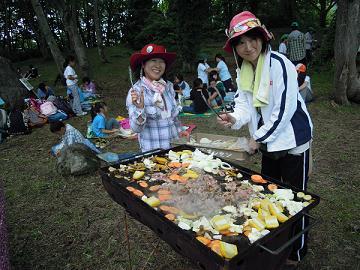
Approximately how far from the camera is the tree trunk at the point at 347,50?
7.54m

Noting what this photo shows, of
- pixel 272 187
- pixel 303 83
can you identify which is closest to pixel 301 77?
pixel 303 83

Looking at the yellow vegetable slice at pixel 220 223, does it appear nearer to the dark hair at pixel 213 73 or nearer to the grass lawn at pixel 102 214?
the grass lawn at pixel 102 214

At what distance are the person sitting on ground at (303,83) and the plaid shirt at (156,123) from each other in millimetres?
5486

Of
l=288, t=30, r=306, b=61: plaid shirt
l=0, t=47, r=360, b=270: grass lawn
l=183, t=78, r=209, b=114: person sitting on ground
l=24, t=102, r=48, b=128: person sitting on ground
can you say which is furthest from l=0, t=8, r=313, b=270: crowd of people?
l=288, t=30, r=306, b=61: plaid shirt

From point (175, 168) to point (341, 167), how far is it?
372 centimetres

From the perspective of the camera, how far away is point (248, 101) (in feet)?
8.43

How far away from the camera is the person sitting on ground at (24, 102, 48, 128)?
9055 millimetres

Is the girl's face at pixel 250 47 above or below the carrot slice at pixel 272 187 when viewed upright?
above

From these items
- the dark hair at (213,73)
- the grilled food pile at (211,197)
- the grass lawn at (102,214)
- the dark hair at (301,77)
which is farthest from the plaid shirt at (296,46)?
the grilled food pile at (211,197)

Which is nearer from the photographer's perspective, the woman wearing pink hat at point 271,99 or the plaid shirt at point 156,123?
the woman wearing pink hat at point 271,99

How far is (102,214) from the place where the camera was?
4223 millimetres

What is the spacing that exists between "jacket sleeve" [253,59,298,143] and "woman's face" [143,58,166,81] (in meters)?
1.27

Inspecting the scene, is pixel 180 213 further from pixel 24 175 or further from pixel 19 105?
pixel 19 105

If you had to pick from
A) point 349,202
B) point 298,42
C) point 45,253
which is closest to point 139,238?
point 45,253
